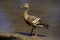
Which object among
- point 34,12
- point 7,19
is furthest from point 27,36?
point 34,12

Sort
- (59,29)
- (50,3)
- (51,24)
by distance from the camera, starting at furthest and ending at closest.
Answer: (50,3)
(51,24)
(59,29)

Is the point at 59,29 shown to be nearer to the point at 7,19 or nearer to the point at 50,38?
the point at 50,38

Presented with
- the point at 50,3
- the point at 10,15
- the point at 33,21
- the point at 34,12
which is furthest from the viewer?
the point at 50,3

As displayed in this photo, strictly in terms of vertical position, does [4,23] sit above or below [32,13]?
below

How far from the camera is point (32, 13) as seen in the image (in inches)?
158

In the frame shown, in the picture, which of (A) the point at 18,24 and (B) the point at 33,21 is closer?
(B) the point at 33,21

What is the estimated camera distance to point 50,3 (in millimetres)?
4781

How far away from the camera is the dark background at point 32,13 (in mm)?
3176

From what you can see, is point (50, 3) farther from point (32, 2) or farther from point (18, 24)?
point (18, 24)

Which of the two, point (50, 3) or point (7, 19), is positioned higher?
point (50, 3)

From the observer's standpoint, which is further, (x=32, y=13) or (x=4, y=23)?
(x=32, y=13)

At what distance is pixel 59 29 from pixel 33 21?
0.64 m

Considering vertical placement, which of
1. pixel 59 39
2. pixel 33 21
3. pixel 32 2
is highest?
pixel 32 2

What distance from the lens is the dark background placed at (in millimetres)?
3176
